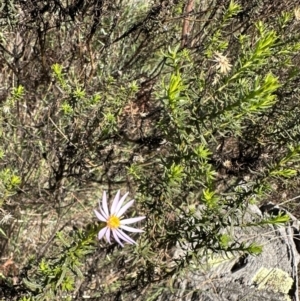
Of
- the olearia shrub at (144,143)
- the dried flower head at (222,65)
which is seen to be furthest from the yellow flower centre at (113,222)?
the dried flower head at (222,65)

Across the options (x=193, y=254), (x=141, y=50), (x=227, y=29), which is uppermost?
(x=141, y=50)

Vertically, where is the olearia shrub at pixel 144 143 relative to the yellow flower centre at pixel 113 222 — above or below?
above

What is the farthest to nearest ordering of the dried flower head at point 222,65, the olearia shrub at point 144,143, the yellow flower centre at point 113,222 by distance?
the dried flower head at point 222,65 → the olearia shrub at point 144,143 → the yellow flower centre at point 113,222

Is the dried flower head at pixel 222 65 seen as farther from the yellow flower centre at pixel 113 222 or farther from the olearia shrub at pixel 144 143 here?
the yellow flower centre at pixel 113 222

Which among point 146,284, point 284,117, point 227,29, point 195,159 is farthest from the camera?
point 227,29

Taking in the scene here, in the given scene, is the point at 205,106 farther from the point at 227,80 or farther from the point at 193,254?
the point at 193,254

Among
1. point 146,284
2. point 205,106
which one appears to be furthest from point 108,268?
point 205,106

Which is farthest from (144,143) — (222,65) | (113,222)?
(113,222)

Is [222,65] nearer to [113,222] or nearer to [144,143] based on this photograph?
[113,222]

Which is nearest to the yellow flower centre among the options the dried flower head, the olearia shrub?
the olearia shrub
